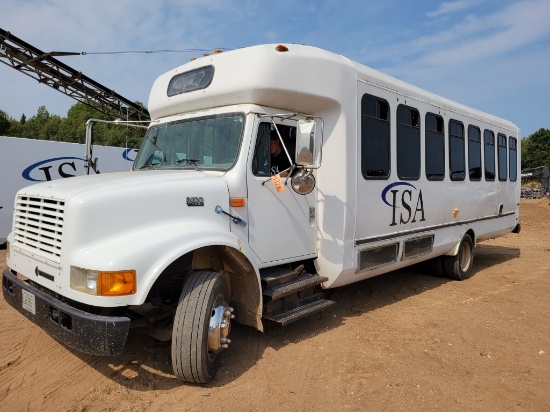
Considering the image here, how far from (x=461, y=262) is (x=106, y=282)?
6.97 m

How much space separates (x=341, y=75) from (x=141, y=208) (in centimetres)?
286

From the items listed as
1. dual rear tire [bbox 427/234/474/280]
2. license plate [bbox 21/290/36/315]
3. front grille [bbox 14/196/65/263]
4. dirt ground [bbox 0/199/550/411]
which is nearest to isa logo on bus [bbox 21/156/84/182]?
dirt ground [bbox 0/199/550/411]

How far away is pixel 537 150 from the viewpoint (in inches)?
2450

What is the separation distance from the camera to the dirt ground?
3615 mm

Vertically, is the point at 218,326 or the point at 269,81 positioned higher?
the point at 269,81

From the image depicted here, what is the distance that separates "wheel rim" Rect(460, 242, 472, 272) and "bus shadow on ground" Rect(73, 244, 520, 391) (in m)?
1.01

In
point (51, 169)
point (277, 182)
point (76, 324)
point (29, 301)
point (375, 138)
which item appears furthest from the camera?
point (51, 169)

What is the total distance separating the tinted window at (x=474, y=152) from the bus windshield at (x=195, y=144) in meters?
5.36

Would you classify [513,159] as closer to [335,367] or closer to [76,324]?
[335,367]

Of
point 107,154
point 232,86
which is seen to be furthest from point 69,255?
point 107,154

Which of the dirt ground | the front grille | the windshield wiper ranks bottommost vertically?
the dirt ground

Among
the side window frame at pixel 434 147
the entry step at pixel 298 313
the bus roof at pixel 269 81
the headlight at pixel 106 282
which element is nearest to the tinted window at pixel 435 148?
the side window frame at pixel 434 147

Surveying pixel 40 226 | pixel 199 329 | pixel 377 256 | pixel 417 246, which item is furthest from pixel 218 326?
pixel 417 246

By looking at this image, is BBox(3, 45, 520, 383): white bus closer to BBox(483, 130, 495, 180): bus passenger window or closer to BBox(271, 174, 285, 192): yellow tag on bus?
BBox(271, 174, 285, 192): yellow tag on bus
